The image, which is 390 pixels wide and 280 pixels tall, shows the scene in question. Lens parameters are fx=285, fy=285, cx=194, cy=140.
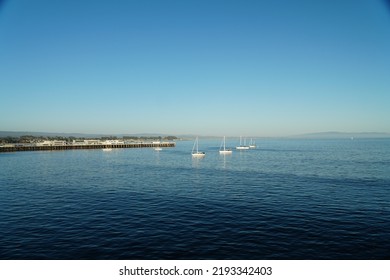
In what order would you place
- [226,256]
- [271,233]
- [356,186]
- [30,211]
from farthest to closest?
[356,186] < [30,211] < [271,233] < [226,256]

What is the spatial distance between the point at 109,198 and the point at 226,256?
22.7 m

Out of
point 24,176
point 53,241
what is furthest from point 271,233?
point 24,176

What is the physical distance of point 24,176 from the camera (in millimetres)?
56906

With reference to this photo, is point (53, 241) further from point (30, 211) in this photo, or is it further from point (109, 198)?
point (109, 198)

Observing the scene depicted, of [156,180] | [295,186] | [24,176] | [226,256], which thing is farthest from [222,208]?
[24,176]

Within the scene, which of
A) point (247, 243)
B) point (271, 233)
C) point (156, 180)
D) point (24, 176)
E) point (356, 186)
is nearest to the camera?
point (247, 243)

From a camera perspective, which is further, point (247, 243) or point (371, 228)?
point (371, 228)

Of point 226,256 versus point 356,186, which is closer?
point 226,256

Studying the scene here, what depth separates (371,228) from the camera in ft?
79.6

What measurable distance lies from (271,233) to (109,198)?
877 inches

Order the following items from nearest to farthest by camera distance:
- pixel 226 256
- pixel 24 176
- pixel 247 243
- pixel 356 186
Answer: pixel 226 256 < pixel 247 243 < pixel 356 186 < pixel 24 176
